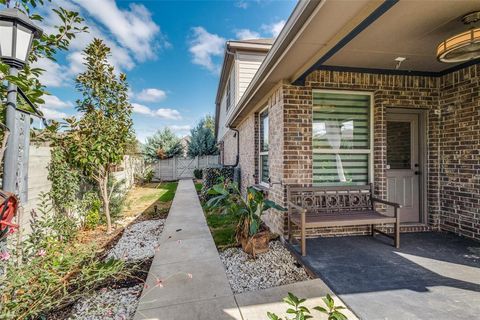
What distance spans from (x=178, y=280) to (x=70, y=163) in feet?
10.8

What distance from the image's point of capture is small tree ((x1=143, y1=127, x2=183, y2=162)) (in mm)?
18109

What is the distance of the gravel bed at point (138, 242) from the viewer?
370 centimetres

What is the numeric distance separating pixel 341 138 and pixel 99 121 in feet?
15.2

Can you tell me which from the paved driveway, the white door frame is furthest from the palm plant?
the white door frame

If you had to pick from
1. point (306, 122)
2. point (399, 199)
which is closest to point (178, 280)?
point (306, 122)

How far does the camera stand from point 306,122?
12.7 feet

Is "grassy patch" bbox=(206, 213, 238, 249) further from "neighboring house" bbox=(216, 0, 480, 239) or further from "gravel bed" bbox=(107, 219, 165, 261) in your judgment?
"gravel bed" bbox=(107, 219, 165, 261)

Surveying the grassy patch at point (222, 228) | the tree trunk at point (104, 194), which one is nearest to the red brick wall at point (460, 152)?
the grassy patch at point (222, 228)

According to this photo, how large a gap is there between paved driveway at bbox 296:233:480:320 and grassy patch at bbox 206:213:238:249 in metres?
1.44

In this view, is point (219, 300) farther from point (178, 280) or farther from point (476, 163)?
point (476, 163)

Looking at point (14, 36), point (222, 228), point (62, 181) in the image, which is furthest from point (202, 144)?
point (14, 36)

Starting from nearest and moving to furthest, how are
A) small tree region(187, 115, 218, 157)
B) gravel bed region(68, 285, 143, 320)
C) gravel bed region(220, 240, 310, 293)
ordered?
gravel bed region(68, 285, 143, 320)
gravel bed region(220, 240, 310, 293)
small tree region(187, 115, 218, 157)

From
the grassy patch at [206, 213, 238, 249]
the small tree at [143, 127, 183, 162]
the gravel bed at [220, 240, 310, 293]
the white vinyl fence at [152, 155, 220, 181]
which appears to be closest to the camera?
the gravel bed at [220, 240, 310, 293]

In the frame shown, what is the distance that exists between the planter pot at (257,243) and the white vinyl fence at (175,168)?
14.0m
